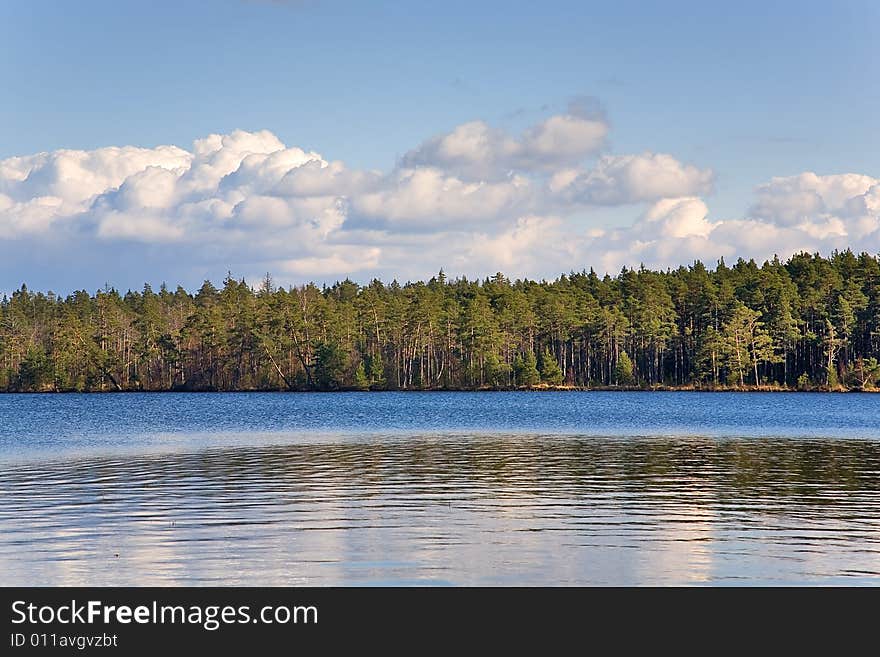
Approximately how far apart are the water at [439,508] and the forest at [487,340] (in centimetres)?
8699

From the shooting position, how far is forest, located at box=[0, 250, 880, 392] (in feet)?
458

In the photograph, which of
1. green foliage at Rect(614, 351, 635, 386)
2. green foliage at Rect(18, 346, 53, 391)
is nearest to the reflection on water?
green foliage at Rect(614, 351, 635, 386)

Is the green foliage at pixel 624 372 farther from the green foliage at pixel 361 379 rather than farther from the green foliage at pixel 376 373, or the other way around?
the green foliage at pixel 361 379

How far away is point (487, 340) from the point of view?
488 ft

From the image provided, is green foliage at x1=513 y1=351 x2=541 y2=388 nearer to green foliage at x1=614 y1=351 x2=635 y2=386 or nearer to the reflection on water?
green foliage at x1=614 y1=351 x2=635 y2=386

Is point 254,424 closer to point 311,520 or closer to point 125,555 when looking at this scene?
point 311,520

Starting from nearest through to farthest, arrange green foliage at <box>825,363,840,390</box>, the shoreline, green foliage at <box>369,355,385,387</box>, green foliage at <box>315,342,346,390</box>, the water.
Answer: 1. the water
2. green foliage at <box>825,363,840,390</box>
3. the shoreline
4. green foliage at <box>369,355,385,387</box>
5. green foliage at <box>315,342,346,390</box>

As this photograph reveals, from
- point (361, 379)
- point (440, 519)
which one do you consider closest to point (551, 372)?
point (361, 379)

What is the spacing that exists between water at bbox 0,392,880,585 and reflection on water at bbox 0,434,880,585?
0.26 feet

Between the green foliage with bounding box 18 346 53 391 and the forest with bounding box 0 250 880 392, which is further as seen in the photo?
the green foliage with bounding box 18 346 53 391

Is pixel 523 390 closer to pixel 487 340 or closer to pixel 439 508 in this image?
pixel 487 340

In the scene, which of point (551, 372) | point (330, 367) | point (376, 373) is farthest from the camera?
point (330, 367)

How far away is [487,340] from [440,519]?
12428cm
